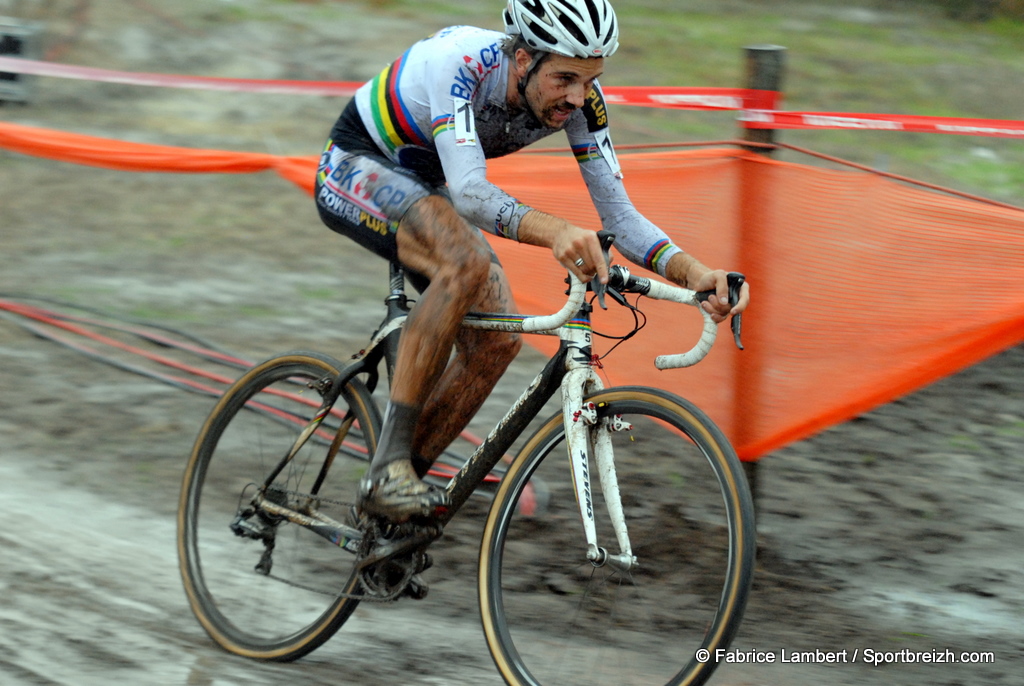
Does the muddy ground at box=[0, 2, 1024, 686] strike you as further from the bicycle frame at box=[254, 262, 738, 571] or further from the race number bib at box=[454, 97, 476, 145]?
the race number bib at box=[454, 97, 476, 145]

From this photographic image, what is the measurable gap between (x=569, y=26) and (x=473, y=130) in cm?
41

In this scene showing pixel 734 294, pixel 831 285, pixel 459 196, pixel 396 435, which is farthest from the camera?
pixel 831 285

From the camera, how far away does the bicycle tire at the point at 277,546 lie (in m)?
3.70

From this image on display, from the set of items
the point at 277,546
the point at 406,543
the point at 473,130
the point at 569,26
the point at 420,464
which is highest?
the point at 569,26

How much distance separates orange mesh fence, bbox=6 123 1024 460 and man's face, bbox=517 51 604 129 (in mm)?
1176

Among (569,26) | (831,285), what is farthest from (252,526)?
(831,285)

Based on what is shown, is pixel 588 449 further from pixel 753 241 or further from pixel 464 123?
pixel 753 241

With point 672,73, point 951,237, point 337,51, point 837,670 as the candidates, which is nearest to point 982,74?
point 672,73

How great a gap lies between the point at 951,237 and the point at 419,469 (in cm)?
222

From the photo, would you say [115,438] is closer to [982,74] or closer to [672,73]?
[672,73]

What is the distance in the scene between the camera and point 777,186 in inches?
162

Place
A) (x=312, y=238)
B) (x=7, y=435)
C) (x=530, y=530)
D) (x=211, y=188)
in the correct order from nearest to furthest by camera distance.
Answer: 1. (x=530, y=530)
2. (x=7, y=435)
3. (x=312, y=238)
4. (x=211, y=188)

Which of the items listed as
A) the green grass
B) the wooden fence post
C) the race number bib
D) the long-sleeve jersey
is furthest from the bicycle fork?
the green grass

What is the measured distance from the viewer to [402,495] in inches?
129
